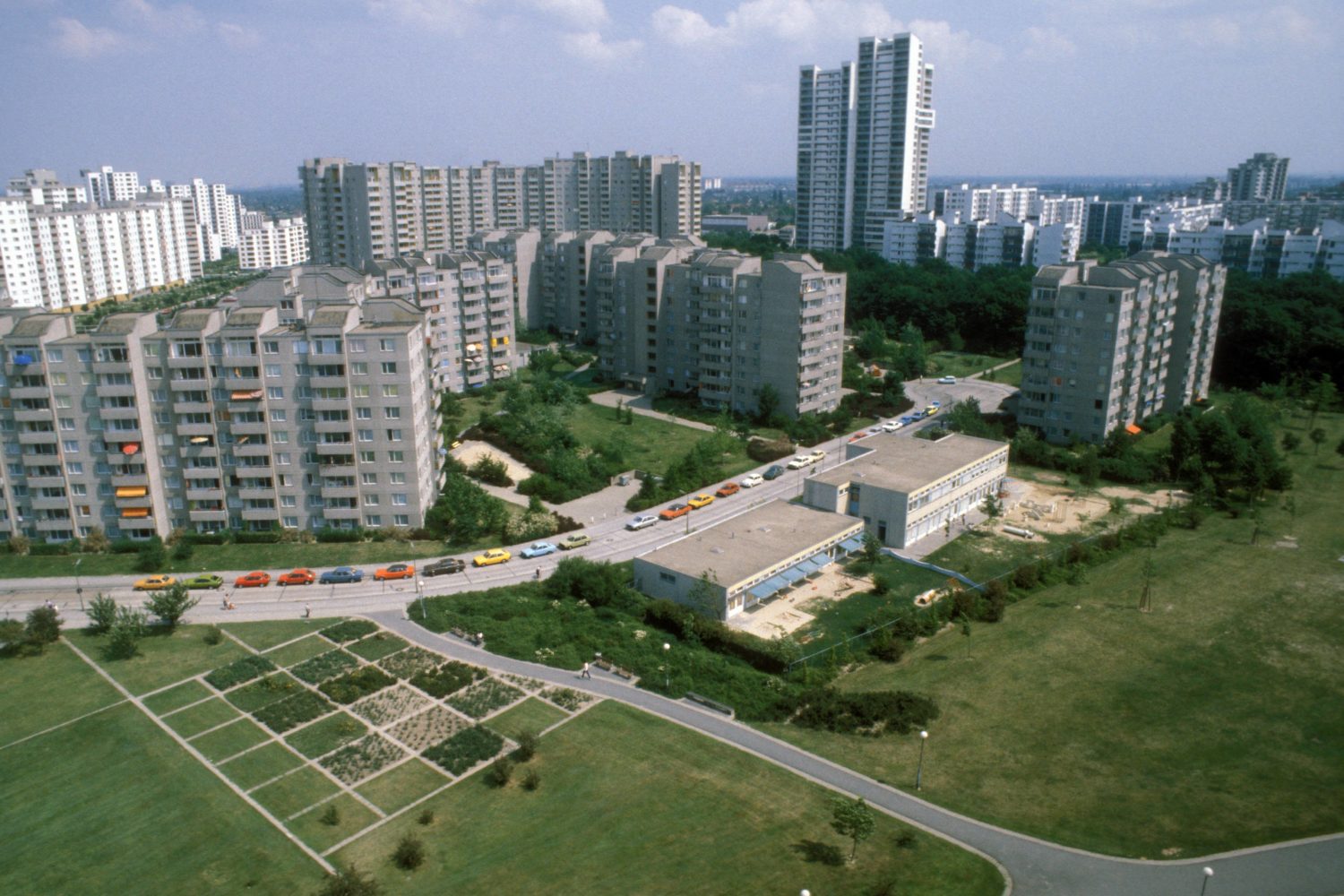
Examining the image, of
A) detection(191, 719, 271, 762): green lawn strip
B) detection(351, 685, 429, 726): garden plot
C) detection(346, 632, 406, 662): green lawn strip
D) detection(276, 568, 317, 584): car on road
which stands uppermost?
detection(276, 568, 317, 584): car on road

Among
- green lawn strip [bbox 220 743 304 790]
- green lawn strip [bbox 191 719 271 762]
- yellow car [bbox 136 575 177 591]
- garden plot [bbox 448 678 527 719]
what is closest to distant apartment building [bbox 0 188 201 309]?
yellow car [bbox 136 575 177 591]

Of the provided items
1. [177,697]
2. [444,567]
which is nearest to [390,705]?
[177,697]

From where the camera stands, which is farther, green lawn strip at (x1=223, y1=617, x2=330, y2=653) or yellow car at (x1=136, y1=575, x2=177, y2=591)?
yellow car at (x1=136, y1=575, x2=177, y2=591)

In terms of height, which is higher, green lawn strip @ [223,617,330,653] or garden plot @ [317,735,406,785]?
green lawn strip @ [223,617,330,653]

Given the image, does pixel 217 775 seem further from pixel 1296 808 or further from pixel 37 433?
pixel 1296 808

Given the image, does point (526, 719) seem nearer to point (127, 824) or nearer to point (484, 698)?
point (484, 698)

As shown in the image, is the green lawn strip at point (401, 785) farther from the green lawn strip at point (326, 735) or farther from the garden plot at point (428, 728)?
the green lawn strip at point (326, 735)

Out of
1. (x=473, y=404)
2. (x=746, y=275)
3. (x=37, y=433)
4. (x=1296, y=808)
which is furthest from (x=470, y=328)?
(x=1296, y=808)

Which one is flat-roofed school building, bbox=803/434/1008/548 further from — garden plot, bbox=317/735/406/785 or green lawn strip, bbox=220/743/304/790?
green lawn strip, bbox=220/743/304/790
